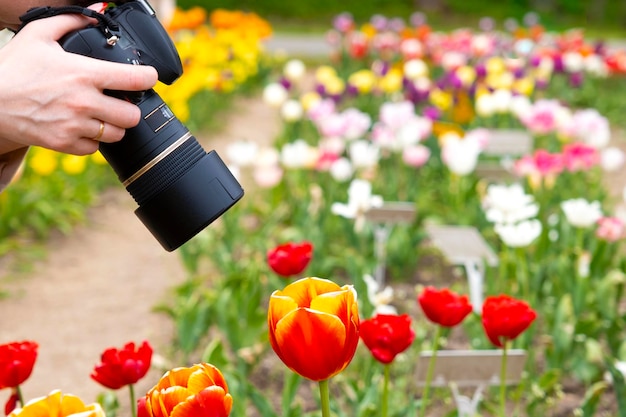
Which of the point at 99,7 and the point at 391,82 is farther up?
the point at 99,7

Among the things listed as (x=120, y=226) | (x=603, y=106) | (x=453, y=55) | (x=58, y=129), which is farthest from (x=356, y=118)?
(x=603, y=106)

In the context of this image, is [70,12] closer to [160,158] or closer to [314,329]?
[160,158]

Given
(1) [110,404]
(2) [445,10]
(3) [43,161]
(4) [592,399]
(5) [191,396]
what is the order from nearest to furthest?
(5) [191,396] < (1) [110,404] < (4) [592,399] < (3) [43,161] < (2) [445,10]

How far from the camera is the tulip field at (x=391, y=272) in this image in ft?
4.36

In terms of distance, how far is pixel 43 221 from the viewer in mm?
4227

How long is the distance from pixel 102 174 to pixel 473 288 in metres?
3.34

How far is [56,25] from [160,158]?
9.9 inches

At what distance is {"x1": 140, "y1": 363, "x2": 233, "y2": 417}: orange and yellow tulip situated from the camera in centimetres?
100

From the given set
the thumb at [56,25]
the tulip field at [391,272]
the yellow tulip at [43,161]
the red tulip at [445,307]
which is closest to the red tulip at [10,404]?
the tulip field at [391,272]

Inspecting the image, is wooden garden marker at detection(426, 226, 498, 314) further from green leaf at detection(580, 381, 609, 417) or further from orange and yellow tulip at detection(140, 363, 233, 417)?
orange and yellow tulip at detection(140, 363, 233, 417)

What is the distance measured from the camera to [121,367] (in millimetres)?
1364

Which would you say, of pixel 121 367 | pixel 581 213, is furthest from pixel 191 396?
pixel 581 213

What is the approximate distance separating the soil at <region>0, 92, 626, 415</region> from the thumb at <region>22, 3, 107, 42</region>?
5.21ft

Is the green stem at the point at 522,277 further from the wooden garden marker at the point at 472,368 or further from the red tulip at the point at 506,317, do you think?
the red tulip at the point at 506,317
